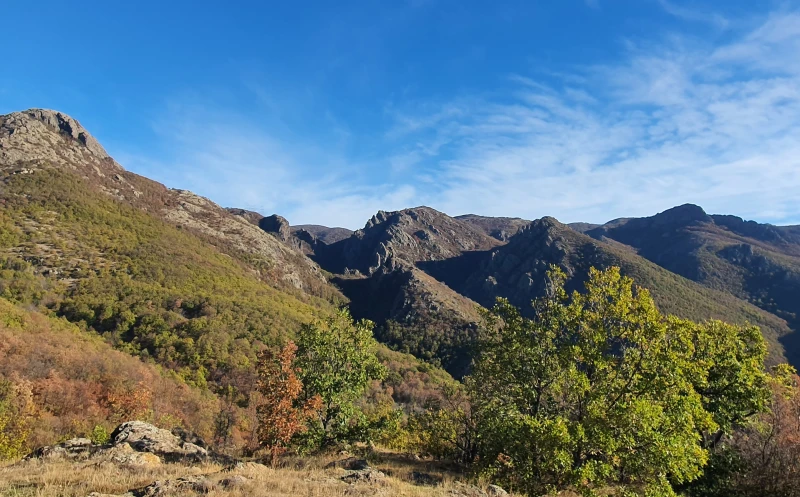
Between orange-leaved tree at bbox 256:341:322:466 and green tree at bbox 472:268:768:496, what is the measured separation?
909cm

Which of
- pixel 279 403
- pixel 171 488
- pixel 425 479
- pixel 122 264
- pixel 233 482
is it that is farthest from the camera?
pixel 122 264

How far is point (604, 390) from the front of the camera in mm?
16188

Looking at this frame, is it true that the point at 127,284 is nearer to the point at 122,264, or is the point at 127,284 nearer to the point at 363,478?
the point at 122,264

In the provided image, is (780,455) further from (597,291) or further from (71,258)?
(71,258)

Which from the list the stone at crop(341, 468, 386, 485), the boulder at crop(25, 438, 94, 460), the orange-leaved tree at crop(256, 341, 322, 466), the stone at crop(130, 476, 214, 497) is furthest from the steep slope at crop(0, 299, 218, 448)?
the stone at crop(341, 468, 386, 485)

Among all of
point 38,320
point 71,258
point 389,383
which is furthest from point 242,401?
point 71,258

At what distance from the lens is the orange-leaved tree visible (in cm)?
1884

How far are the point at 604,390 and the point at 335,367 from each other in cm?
1447

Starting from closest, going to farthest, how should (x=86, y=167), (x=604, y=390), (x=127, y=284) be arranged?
1. (x=604, y=390)
2. (x=127, y=284)
3. (x=86, y=167)

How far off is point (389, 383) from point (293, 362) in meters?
99.2

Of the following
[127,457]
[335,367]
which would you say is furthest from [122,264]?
[127,457]

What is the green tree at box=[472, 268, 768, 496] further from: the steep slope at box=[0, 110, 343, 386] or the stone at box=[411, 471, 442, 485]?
the steep slope at box=[0, 110, 343, 386]

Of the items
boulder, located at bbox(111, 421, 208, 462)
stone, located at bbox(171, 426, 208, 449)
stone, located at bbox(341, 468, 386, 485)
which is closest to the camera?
stone, located at bbox(341, 468, 386, 485)

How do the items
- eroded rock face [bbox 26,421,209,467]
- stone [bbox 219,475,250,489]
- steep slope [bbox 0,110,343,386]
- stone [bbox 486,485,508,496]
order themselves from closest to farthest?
stone [bbox 219,475,250,489] < stone [bbox 486,485,508,496] < eroded rock face [bbox 26,421,209,467] < steep slope [bbox 0,110,343,386]
